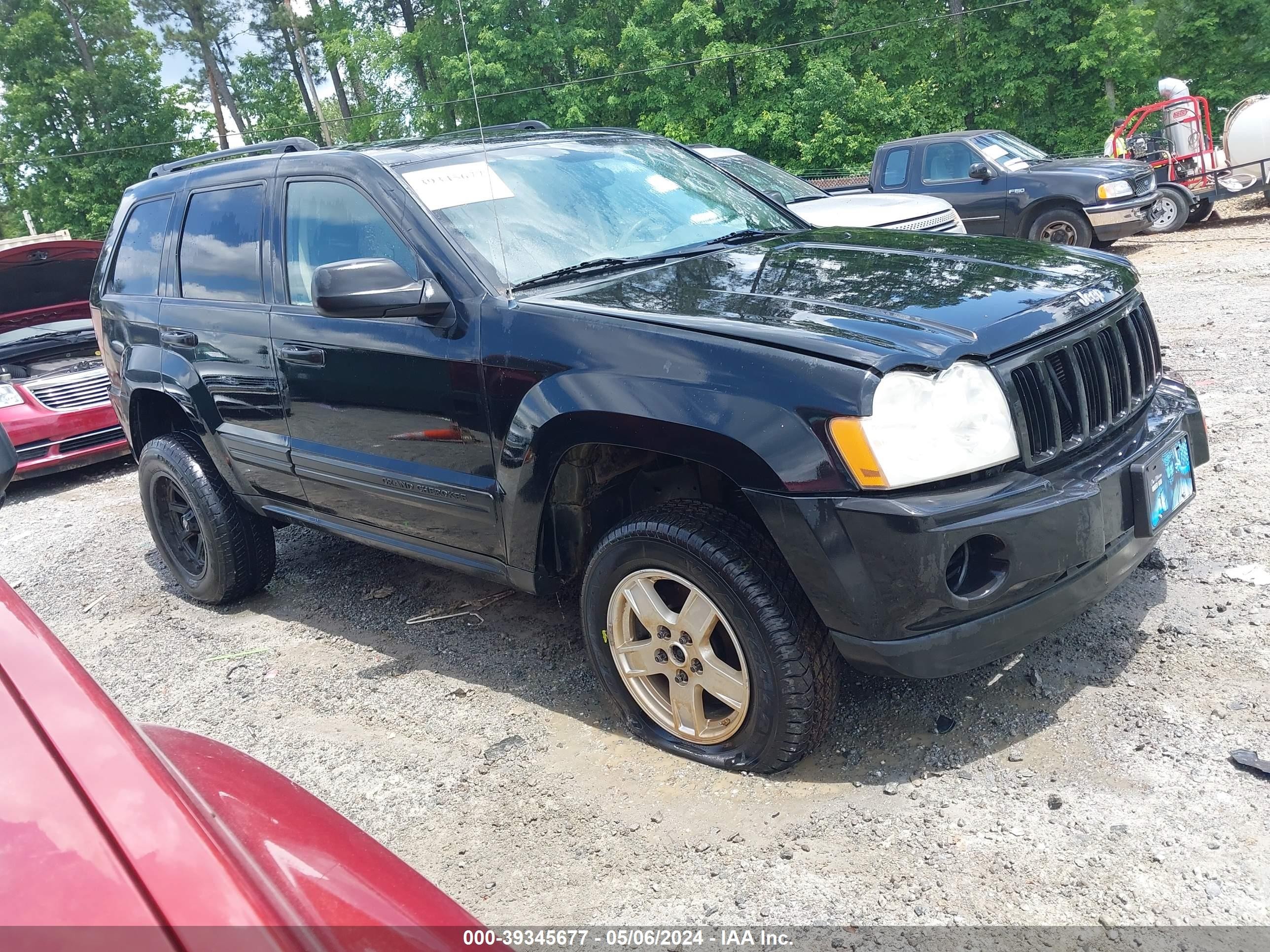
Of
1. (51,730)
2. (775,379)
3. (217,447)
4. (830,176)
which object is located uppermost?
(51,730)

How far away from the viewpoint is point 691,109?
75.4 ft

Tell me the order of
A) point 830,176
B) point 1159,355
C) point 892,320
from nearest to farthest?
point 892,320 < point 1159,355 < point 830,176

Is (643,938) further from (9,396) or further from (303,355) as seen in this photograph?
(9,396)

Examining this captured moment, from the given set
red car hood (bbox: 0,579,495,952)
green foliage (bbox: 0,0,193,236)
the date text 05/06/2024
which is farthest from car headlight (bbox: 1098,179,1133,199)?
green foliage (bbox: 0,0,193,236)

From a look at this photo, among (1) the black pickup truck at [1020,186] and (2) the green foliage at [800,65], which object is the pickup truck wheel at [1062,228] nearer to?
(1) the black pickup truck at [1020,186]

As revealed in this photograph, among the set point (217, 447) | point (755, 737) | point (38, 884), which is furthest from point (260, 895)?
point (217, 447)

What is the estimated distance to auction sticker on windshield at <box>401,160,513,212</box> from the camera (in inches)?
140

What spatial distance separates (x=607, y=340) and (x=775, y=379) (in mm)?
559

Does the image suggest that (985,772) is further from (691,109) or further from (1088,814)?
(691,109)

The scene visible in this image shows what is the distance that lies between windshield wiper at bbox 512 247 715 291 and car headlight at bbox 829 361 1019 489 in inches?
50.3

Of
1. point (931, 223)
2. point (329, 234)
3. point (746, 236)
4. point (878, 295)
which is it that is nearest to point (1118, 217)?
point (931, 223)

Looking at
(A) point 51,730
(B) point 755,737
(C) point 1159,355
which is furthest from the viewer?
(C) point 1159,355

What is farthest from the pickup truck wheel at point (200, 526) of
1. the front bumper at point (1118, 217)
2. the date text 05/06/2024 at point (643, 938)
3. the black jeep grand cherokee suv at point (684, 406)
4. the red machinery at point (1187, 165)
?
the red machinery at point (1187, 165)

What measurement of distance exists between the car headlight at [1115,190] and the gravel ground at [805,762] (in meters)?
7.92
